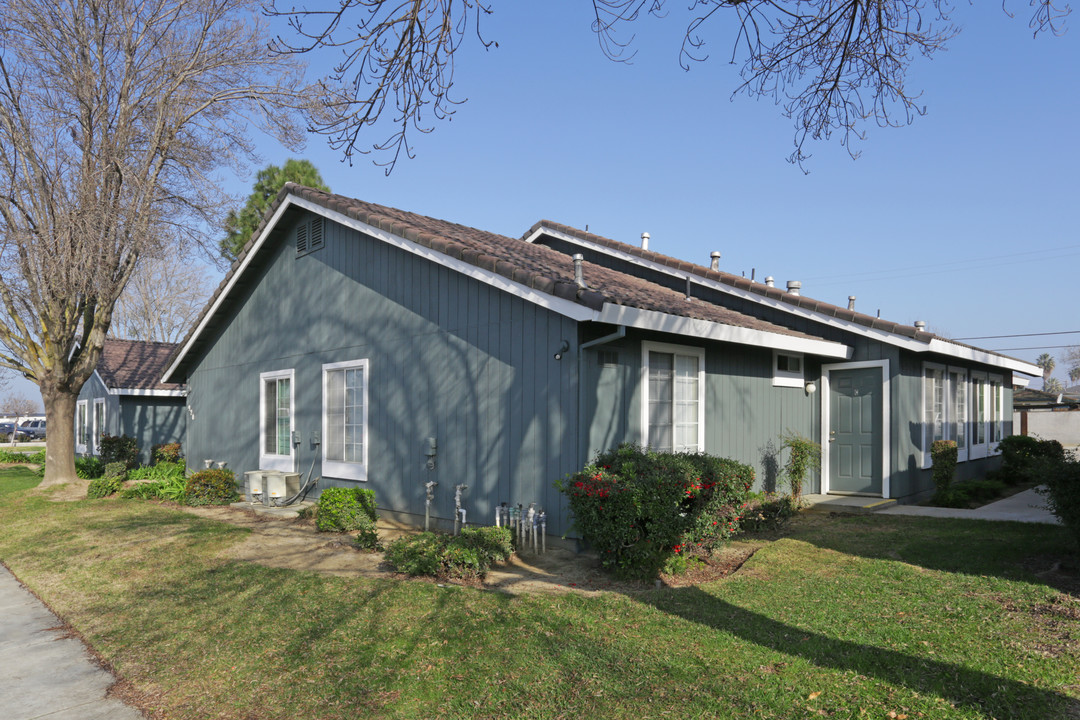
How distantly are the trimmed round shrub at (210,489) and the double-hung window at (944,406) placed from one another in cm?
1229

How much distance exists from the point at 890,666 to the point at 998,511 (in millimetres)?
7336

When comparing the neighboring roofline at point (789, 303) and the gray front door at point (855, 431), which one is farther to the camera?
the gray front door at point (855, 431)

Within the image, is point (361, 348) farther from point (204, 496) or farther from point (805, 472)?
point (805, 472)

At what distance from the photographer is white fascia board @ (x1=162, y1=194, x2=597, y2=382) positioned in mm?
7430

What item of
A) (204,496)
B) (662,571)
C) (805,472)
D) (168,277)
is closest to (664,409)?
(662,571)

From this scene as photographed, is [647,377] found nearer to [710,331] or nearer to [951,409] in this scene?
[710,331]

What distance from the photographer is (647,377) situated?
336 inches

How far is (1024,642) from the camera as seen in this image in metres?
4.70

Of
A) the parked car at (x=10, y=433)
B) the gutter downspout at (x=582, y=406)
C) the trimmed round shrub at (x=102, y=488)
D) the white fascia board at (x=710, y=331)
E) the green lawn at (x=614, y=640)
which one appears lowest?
the parked car at (x=10, y=433)

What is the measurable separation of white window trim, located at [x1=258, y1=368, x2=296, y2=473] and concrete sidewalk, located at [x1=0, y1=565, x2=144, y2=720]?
6064mm

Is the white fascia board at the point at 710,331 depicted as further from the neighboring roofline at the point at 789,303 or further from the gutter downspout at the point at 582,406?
the neighboring roofline at the point at 789,303

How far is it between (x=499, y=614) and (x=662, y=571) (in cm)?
197

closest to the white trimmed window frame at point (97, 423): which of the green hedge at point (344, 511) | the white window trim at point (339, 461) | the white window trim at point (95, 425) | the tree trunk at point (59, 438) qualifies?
the white window trim at point (95, 425)

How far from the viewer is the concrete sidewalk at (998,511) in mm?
9391
